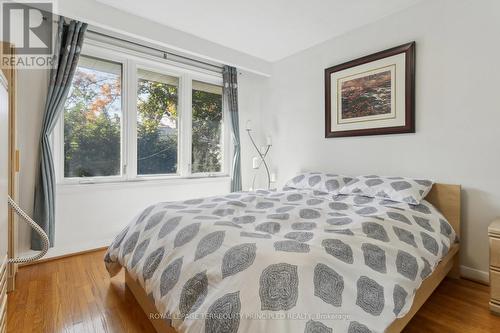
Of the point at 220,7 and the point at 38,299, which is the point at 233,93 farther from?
the point at 38,299

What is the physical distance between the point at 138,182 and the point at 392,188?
113 inches

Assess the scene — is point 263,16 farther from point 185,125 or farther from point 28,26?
point 28,26

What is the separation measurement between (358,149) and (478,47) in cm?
137

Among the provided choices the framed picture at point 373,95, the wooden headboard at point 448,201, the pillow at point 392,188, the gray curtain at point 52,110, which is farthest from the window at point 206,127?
the wooden headboard at point 448,201

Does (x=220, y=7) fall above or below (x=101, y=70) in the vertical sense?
above

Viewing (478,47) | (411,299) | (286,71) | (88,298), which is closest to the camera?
(411,299)

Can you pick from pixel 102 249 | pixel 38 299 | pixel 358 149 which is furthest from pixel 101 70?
pixel 358 149

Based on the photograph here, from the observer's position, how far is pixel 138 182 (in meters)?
3.22

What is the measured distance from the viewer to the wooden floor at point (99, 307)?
5.29 feet

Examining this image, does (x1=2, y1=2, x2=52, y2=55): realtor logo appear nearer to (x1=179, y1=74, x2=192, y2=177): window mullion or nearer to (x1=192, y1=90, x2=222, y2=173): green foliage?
(x1=179, y1=74, x2=192, y2=177): window mullion

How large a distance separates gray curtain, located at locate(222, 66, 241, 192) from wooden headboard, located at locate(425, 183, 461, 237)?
2.54 metres

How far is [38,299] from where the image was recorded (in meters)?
1.89

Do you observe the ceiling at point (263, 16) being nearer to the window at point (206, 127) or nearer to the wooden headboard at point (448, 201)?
the window at point (206, 127)

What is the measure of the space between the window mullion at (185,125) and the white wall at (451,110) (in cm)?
210
